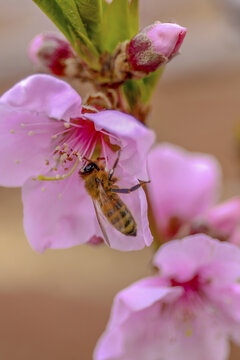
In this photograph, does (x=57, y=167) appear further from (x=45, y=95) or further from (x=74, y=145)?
(x=45, y=95)

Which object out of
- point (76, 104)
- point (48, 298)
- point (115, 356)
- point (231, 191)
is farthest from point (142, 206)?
point (231, 191)

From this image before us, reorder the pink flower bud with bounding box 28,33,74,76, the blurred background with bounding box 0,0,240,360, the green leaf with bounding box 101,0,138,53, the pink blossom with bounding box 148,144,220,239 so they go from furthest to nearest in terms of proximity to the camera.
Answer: the blurred background with bounding box 0,0,240,360 → the pink blossom with bounding box 148,144,220,239 → the pink flower bud with bounding box 28,33,74,76 → the green leaf with bounding box 101,0,138,53

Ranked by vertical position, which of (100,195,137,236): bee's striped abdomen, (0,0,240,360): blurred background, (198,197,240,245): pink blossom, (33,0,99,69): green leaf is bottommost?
(0,0,240,360): blurred background

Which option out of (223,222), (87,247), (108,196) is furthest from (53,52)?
(87,247)

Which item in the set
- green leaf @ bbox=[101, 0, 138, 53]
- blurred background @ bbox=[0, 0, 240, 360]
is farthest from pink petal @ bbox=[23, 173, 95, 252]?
blurred background @ bbox=[0, 0, 240, 360]

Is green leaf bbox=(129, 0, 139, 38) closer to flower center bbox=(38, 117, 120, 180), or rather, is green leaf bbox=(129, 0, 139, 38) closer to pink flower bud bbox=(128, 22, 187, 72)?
pink flower bud bbox=(128, 22, 187, 72)

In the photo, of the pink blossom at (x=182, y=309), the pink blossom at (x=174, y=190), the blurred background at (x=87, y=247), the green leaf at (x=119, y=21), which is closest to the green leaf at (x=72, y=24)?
the green leaf at (x=119, y=21)

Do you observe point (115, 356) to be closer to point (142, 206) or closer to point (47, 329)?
point (142, 206)

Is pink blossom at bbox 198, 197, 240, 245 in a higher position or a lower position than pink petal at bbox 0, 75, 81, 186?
lower
